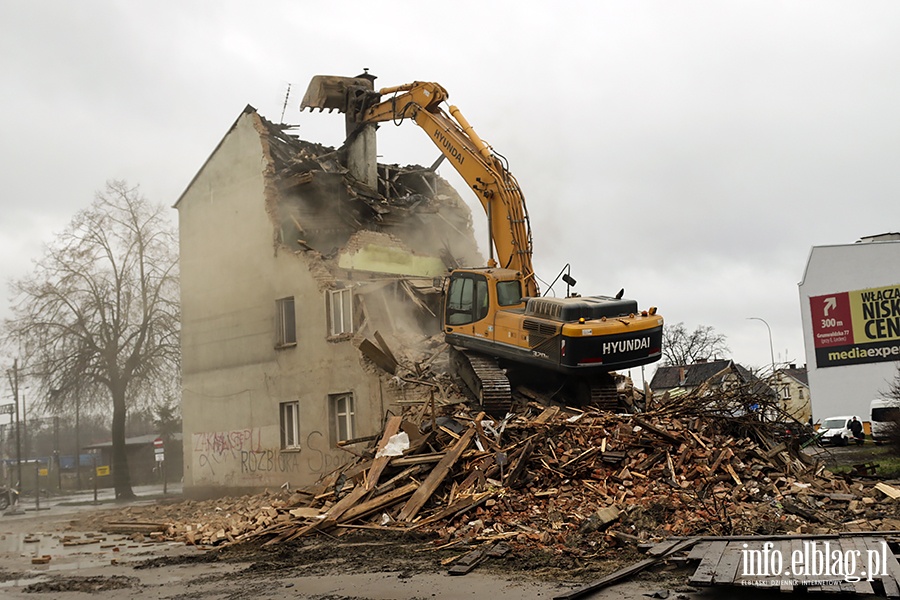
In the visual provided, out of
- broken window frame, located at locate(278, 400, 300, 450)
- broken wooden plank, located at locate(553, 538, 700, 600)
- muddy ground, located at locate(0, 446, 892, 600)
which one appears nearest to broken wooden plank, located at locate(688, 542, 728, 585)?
muddy ground, located at locate(0, 446, 892, 600)

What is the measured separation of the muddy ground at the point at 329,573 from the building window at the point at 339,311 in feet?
22.6

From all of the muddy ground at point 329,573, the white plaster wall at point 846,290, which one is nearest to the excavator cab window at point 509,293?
the muddy ground at point 329,573

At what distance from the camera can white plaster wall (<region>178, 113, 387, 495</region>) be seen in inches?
864

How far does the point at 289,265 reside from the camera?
77.2 feet

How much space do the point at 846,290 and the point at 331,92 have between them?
38582 millimetres

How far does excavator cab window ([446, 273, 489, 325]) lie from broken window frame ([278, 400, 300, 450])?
597 cm

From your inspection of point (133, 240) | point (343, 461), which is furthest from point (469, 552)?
point (133, 240)

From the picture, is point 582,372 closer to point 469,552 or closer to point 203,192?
point 469,552

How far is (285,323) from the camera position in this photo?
23.8 meters


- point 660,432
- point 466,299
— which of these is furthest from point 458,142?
point 660,432

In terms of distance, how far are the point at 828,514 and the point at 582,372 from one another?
203 inches

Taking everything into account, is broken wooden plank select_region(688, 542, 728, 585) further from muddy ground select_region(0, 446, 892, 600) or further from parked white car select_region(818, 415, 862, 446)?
parked white car select_region(818, 415, 862, 446)

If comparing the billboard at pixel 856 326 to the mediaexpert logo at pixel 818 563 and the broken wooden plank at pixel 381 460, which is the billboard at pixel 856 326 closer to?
the broken wooden plank at pixel 381 460

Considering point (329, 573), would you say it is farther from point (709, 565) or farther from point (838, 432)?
point (838, 432)
